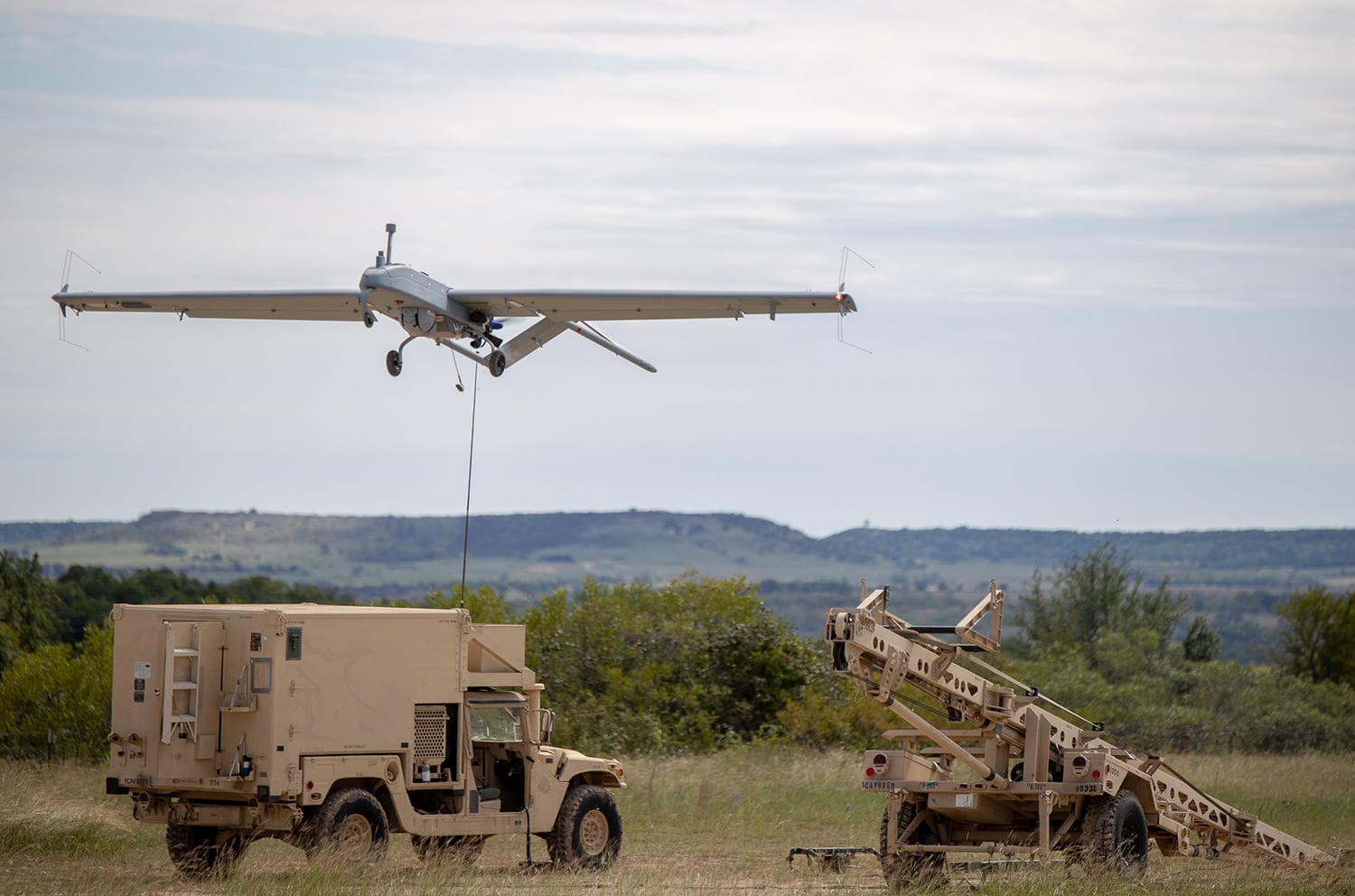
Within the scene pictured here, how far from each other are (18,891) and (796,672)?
21.6 metres

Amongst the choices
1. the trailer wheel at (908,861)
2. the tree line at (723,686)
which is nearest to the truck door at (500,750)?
the trailer wheel at (908,861)

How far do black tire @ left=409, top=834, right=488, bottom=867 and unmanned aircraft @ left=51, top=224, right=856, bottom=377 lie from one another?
16.8 feet

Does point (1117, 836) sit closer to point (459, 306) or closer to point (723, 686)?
point (459, 306)

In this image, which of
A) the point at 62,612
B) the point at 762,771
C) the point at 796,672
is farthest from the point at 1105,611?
the point at 62,612

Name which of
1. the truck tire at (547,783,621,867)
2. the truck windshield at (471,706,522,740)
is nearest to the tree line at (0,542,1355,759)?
the truck tire at (547,783,621,867)

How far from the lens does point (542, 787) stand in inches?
678

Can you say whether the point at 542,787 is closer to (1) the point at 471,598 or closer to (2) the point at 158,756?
(2) the point at 158,756

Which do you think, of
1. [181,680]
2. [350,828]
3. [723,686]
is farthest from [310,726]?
[723,686]

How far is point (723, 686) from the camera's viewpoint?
34000 mm

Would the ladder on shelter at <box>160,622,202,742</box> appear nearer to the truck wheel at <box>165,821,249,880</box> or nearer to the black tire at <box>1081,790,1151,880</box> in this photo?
the truck wheel at <box>165,821,249,880</box>

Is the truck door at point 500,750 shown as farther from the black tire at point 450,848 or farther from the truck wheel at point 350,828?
the truck wheel at point 350,828

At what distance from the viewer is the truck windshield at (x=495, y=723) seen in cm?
1702

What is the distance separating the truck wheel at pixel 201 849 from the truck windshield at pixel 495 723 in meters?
2.52

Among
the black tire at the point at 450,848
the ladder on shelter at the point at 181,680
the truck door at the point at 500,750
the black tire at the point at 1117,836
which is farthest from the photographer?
the truck door at the point at 500,750
